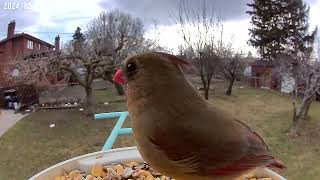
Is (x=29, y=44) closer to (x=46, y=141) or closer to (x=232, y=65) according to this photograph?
(x=46, y=141)

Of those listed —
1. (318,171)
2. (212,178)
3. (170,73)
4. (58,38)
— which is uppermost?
(58,38)

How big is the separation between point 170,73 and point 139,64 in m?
0.03

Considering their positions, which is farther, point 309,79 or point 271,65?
point 271,65

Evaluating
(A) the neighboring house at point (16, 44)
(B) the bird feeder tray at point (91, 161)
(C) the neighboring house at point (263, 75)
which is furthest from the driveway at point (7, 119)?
(C) the neighboring house at point (263, 75)

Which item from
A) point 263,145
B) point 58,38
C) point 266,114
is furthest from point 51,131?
point 263,145

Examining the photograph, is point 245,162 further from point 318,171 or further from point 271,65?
point 271,65

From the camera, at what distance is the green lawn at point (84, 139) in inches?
140

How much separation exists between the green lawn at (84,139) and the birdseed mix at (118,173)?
2.35 metres

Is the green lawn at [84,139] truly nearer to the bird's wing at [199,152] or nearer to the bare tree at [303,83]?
the bare tree at [303,83]

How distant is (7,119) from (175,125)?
18.4 feet

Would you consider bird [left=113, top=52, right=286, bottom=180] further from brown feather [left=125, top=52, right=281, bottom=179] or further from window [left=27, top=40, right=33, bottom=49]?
window [left=27, top=40, right=33, bottom=49]

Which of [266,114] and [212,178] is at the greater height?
[212,178]

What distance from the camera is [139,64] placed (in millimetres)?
415

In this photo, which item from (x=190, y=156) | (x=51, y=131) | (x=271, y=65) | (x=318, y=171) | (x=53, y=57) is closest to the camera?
(x=190, y=156)
